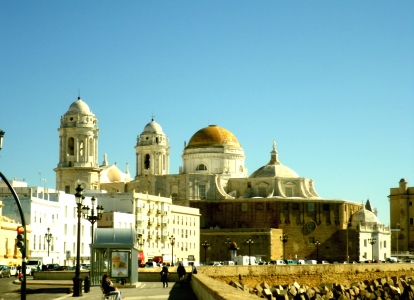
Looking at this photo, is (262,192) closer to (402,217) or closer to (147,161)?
(147,161)

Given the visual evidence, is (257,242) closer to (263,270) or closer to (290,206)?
(290,206)

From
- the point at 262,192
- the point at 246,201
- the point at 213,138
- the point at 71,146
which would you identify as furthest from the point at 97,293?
the point at 213,138

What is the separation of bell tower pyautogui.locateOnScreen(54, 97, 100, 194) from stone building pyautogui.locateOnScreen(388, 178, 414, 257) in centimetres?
5404

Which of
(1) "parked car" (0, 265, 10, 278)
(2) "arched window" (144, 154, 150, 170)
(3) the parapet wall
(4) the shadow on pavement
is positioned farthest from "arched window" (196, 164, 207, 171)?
(4) the shadow on pavement

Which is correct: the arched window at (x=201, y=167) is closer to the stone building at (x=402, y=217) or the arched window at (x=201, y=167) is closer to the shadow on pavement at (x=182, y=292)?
the stone building at (x=402, y=217)

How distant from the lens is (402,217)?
5571 inches

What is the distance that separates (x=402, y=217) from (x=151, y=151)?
43973 mm

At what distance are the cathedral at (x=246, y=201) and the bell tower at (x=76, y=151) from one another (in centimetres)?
83

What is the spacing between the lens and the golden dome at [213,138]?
118375mm

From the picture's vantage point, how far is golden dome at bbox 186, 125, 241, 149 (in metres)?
118

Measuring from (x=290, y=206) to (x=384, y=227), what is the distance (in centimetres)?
1392

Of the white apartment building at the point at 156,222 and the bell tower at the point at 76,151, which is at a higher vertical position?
the bell tower at the point at 76,151

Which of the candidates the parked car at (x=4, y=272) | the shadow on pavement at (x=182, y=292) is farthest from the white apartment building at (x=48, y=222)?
the shadow on pavement at (x=182, y=292)

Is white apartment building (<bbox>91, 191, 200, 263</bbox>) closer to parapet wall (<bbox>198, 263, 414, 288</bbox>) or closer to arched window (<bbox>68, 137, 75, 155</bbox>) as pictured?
arched window (<bbox>68, 137, 75, 155</bbox>)
